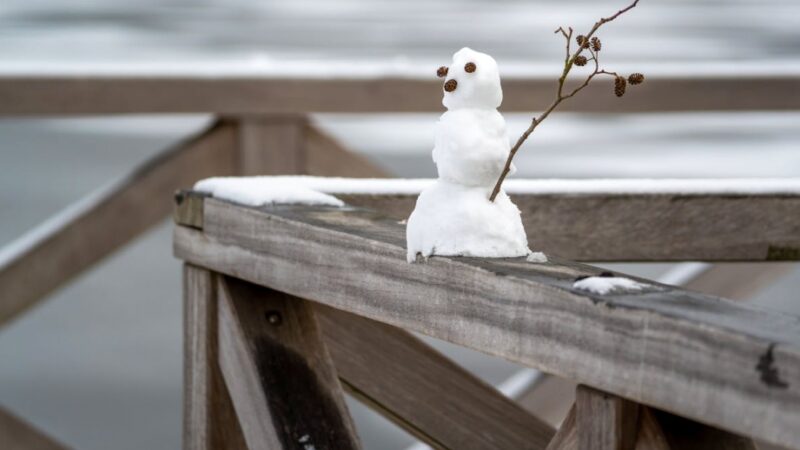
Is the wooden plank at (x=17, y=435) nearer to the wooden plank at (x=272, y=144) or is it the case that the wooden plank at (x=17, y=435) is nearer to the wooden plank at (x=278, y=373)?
the wooden plank at (x=272, y=144)

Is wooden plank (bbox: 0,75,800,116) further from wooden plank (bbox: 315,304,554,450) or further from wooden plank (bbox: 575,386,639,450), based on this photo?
wooden plank (bbox: 575,386,639,450)

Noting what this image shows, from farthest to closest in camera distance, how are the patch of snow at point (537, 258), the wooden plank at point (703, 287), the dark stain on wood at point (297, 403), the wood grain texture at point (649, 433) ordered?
the wooden plank at point (703, 287) < the dark stain on wood at point (297, 403) < the patch of snow at point (537, 258) < the wood grain texture at point (649, 433)

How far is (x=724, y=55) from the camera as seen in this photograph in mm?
3338

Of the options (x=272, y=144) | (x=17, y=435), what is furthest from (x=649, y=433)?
(x=17, y=435)

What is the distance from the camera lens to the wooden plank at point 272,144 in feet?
7.56

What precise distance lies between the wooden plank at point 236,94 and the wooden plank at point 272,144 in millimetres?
21

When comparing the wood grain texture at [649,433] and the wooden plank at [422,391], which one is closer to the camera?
the wood grain texture at [649,433]

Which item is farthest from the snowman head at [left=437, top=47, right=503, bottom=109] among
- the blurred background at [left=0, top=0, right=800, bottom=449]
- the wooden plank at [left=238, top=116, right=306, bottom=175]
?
the blurred background at [left=0, top=0, right=800, bottom=449]

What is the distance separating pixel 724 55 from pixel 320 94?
4.62 ft

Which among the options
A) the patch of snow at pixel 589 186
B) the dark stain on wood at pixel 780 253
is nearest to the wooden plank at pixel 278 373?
the patch of snow at pixel 589 186

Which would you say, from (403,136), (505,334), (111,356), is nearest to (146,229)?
(111,356)

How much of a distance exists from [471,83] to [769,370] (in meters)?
0.36

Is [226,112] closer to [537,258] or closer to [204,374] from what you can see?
[204,374]

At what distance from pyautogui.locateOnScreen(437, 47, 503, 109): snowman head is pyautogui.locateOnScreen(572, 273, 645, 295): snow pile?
0.19 meters
